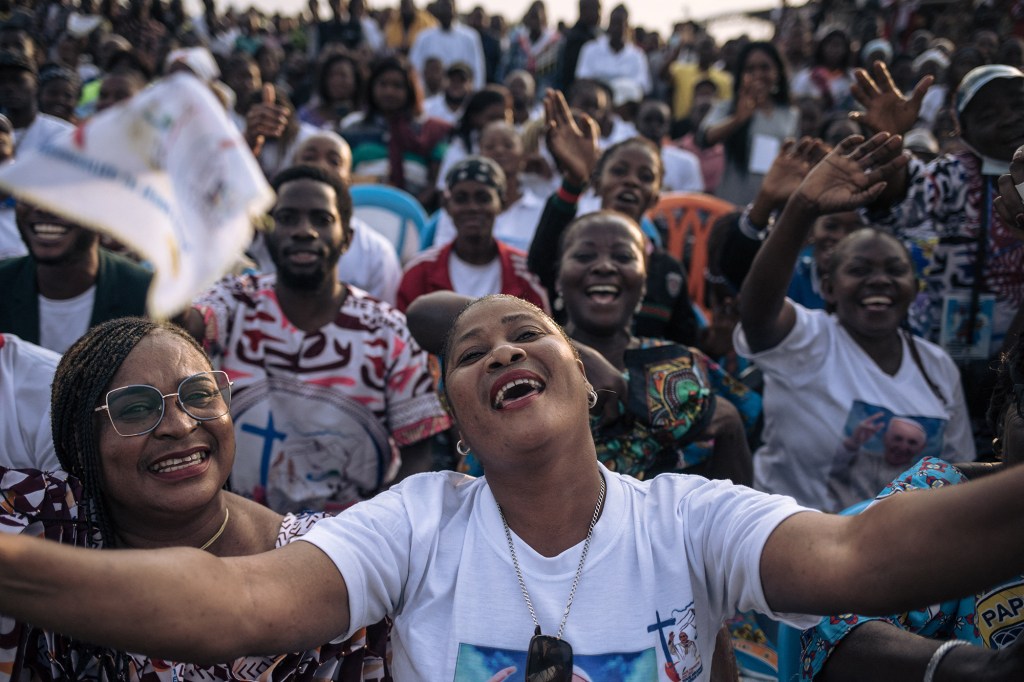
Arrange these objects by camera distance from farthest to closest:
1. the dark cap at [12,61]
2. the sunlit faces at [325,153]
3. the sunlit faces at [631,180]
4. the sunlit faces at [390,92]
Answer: the sunlit faces at [390,92] → the dark cap at [12,61] → the sunlit faces at [325,153] → the sunlit faces at [631,180]

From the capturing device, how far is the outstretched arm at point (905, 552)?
4.57ft

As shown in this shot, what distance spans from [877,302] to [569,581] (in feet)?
6.81

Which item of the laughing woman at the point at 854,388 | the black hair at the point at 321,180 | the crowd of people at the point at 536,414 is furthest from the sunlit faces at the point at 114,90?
the laughing woman at the point at 854,388

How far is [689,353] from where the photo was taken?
10.3 ft

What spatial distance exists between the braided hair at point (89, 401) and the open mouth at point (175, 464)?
0.47 ft

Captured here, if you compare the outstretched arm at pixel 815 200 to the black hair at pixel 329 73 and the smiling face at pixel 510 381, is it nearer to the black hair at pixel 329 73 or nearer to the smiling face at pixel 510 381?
the smiling face at pixel 510 381

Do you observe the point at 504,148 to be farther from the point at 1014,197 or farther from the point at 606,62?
the point at 606,62

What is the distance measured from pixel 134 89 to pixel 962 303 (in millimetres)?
5510

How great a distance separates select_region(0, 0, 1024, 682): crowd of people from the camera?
1.61 m

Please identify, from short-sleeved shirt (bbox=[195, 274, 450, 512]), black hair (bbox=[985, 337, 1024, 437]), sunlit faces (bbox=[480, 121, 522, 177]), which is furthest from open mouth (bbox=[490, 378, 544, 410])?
sunlit faces (bbox=[480, 121, 522, 177])

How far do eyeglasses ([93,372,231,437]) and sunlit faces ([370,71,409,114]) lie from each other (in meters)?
5.08

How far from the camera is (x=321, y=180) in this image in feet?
12.4

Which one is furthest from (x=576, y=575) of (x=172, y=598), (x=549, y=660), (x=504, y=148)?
(x=504, y=148)

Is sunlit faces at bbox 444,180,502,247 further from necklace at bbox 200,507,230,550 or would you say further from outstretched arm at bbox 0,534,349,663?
outstretched arm at bbox 0,534,349,663
